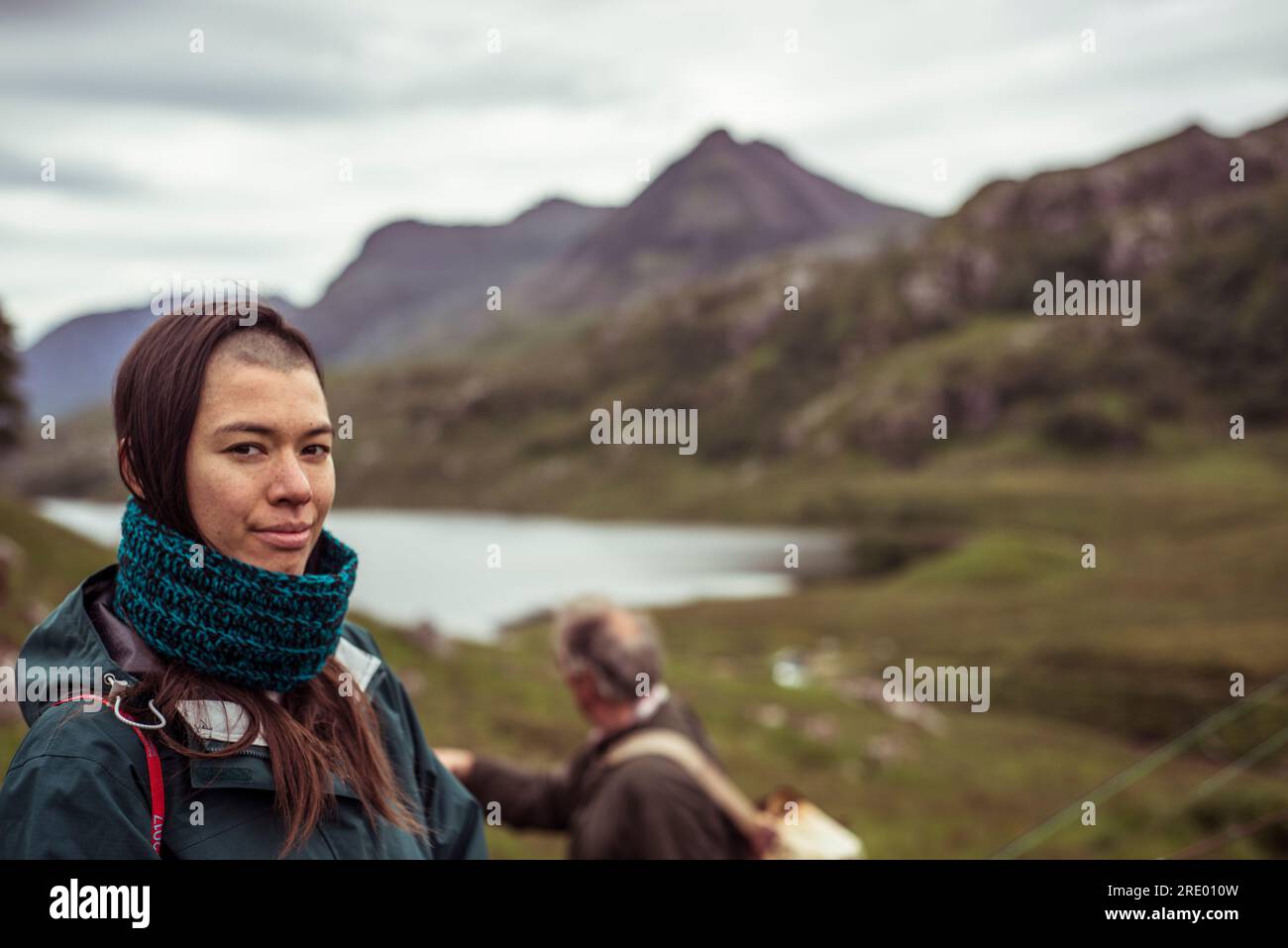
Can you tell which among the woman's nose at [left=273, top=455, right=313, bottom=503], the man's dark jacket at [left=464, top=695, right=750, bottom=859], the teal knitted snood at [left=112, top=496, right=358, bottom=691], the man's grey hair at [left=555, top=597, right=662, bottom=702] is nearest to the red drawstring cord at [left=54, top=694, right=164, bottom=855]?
the teal knitted snood at [left=112, top=496, right=358, bottom=691]

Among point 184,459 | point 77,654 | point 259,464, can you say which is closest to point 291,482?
point 259,464

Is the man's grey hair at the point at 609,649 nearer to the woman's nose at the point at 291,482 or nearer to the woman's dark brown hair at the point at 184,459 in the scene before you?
the woman's dark brown hair at the point at 184,459

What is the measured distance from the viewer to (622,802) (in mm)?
5242

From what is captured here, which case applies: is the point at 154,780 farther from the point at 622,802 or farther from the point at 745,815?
the point at 745,815

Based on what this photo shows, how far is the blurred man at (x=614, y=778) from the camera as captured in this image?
5.18m

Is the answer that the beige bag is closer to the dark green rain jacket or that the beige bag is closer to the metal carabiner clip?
the dark green rain jacket

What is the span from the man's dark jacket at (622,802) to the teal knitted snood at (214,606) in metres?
2.61

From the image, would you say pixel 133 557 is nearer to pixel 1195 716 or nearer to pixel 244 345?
pixel 244 345

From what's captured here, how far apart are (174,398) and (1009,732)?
1454 inches

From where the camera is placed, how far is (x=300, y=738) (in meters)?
2.86

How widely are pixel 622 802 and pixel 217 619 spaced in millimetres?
2989

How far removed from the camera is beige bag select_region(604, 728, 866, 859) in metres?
5.36

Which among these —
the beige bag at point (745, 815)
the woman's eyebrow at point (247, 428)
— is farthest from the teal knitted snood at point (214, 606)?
the beige bag at point (745, 815)
